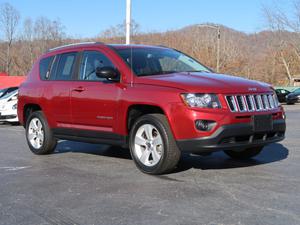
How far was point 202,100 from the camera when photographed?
5875 mm

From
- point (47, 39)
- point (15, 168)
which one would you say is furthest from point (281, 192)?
point (47, 39)

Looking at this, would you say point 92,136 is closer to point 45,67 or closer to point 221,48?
point 45,67

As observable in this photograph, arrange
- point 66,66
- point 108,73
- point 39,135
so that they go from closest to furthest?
1. point 108,73
2. point 66,66
3. point 39,135

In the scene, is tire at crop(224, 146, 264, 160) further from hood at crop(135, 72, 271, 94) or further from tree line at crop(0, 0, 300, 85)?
tree line at crop(0, 0, 300, 85)

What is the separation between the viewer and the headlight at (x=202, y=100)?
5863 millimetres

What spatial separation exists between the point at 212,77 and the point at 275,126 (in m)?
1.04

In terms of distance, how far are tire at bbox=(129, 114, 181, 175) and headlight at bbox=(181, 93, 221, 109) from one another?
1.47ft

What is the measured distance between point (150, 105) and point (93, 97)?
1.10 metres

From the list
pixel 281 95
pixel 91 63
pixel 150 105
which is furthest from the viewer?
pixel 281 95

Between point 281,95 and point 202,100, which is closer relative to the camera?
point 202,100

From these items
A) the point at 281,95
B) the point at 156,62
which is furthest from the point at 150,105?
the point at 281,95

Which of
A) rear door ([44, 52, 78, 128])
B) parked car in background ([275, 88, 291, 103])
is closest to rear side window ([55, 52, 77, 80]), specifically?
rear door ([44, 52, 78, 128])

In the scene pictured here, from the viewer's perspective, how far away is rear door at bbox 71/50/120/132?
6.80 meters

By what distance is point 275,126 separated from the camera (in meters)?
6.43
